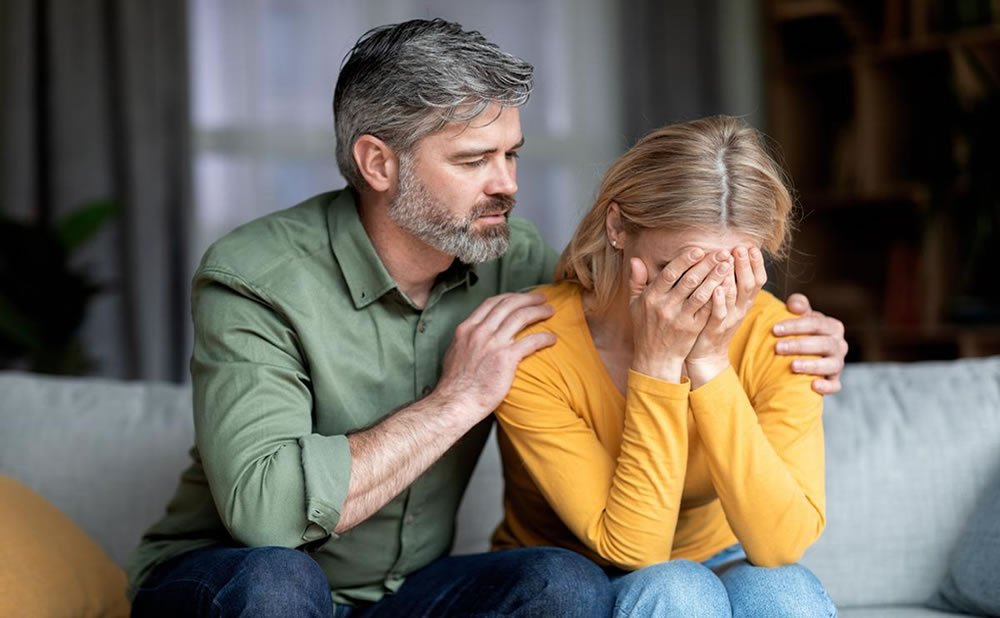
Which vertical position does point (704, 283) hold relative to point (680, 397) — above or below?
above

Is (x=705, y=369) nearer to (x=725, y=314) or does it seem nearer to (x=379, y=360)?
(x=725, y=314)

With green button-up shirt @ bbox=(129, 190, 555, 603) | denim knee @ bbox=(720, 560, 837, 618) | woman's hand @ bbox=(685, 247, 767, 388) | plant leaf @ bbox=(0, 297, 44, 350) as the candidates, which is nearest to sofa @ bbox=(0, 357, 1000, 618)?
green button-up shirt @ bbox=(129, 190, 555, 603)

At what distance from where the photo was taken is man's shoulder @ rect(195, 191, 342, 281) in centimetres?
154

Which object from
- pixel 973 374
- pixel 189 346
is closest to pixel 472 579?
pixel 973 374

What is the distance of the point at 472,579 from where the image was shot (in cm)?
150

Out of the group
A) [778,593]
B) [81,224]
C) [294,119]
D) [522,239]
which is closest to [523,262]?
[522,239]

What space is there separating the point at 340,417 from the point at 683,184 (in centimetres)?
57

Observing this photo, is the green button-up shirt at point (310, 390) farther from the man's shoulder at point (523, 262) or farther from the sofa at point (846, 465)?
the sofa at point (846, 465)

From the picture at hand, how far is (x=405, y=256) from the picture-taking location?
5.43 ft

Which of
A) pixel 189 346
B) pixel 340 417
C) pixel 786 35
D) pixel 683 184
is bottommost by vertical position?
pixel 189 346

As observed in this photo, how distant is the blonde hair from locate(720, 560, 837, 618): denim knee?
0.42 m

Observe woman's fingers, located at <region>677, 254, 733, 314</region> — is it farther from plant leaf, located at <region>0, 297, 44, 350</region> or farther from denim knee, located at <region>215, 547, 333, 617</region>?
plant leaf, located at <region>0, 297, 44, 350</region>

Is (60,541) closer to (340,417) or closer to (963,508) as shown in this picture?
(340,417)

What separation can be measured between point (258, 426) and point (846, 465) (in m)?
0.99
